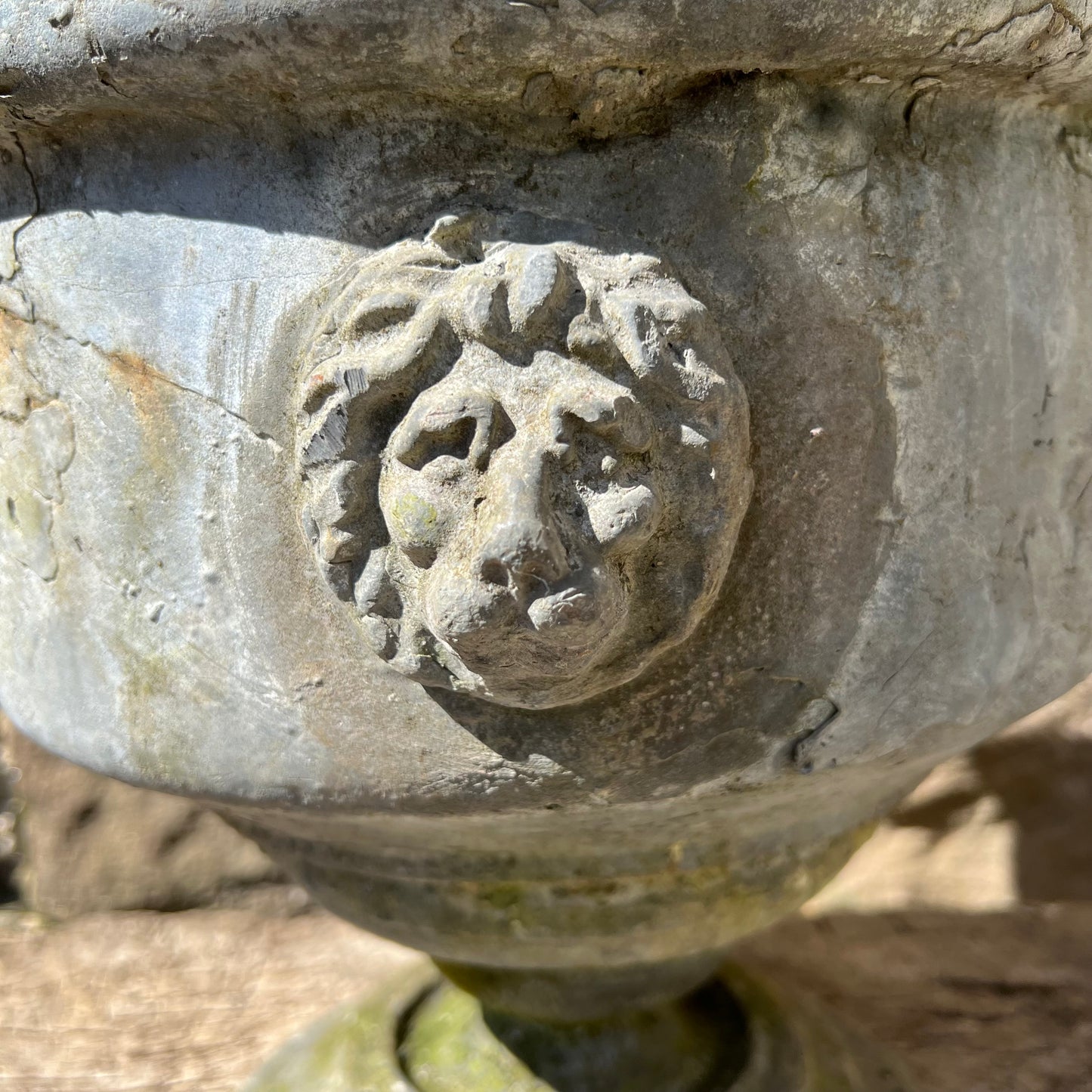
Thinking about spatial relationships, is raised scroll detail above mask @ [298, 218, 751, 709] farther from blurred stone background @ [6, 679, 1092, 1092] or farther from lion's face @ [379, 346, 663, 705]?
blurred stone background @ [6, 679, 1092, 1092]

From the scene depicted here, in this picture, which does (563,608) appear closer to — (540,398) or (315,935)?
(540,398)

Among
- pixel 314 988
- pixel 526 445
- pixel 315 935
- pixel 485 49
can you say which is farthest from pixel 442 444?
pixel 315 935

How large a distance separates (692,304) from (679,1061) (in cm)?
81

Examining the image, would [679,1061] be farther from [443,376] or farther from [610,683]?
[443,376]

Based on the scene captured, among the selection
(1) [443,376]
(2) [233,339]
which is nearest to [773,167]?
(1) [443,376]

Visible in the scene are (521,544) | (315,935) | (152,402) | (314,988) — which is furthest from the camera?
(315,935)

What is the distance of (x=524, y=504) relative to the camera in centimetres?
60

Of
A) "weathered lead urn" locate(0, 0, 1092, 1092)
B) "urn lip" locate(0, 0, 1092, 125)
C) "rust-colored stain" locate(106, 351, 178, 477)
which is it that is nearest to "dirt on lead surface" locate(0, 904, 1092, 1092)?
"weathered lead urn" locate(0, 0, 1092, 1092)

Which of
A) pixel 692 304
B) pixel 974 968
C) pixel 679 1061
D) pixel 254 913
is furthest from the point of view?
pixel 254 913

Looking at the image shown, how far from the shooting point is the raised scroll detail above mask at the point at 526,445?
617mm

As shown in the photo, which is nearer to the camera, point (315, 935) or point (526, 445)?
point (526, 445)

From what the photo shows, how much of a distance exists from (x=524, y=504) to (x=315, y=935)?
1313 millimetres

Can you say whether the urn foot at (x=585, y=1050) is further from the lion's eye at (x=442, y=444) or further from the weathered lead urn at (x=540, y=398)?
the lion's eye at (x=442, y=444)

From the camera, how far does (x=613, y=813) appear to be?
2.63 ft
